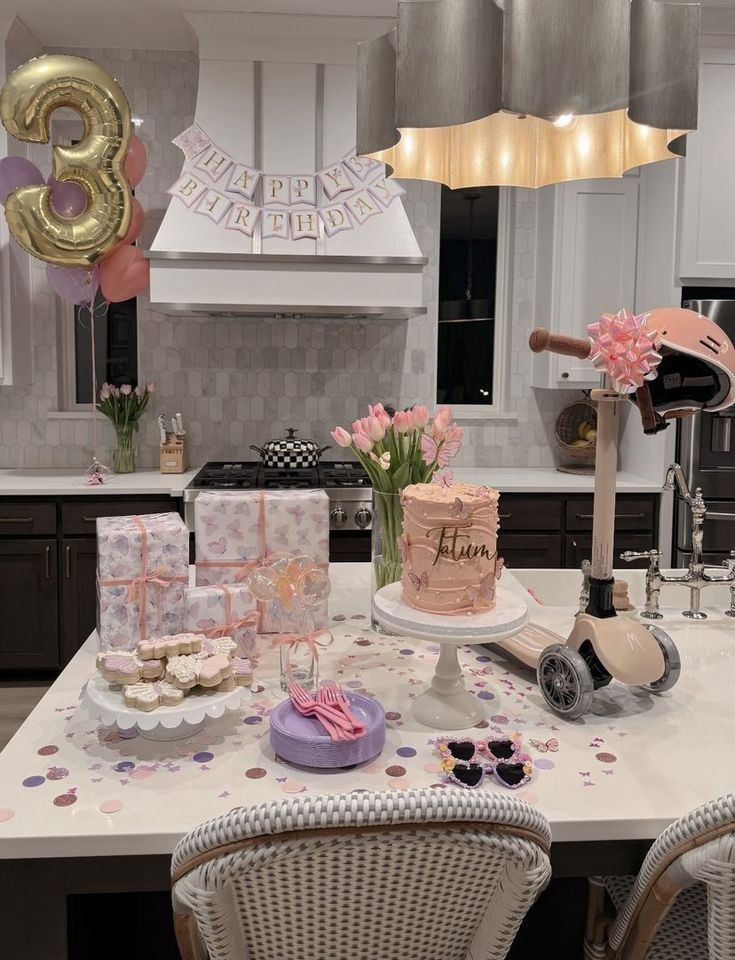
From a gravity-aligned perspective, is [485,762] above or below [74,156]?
below

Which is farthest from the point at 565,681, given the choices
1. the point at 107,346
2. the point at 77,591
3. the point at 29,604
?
the point at 107,346

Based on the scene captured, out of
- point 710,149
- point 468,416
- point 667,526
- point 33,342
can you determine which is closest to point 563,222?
point 710,149

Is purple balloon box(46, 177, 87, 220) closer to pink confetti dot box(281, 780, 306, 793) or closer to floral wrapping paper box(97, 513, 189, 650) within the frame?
floral wrapping paper box(97, 513, 189, 650)

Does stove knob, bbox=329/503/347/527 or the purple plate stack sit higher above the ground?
stove knob, bbox=329/503/347/527

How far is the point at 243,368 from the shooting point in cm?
459

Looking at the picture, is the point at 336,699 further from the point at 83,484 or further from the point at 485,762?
the point at 83,484

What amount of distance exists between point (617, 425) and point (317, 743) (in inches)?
32.8

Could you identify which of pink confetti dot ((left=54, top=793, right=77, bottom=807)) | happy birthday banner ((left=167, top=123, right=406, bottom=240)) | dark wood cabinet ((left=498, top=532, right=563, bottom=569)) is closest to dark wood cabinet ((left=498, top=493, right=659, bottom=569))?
dark wood cabinet ((left=498, top=532, right=563, bottom=569))

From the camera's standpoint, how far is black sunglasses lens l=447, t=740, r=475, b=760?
1409mm

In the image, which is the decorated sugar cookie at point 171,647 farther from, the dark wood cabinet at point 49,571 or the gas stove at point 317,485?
the dark wood cabinet at point 49,571

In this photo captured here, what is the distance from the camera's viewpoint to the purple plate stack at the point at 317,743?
1379 mm

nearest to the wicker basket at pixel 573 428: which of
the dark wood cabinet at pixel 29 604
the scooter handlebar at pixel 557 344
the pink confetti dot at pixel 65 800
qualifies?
the dark wood cabinet at pixel 29 604

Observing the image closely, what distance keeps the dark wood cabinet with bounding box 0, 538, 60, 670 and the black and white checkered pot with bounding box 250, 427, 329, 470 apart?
1027 mm

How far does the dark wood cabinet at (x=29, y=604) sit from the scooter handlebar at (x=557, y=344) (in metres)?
2.84
